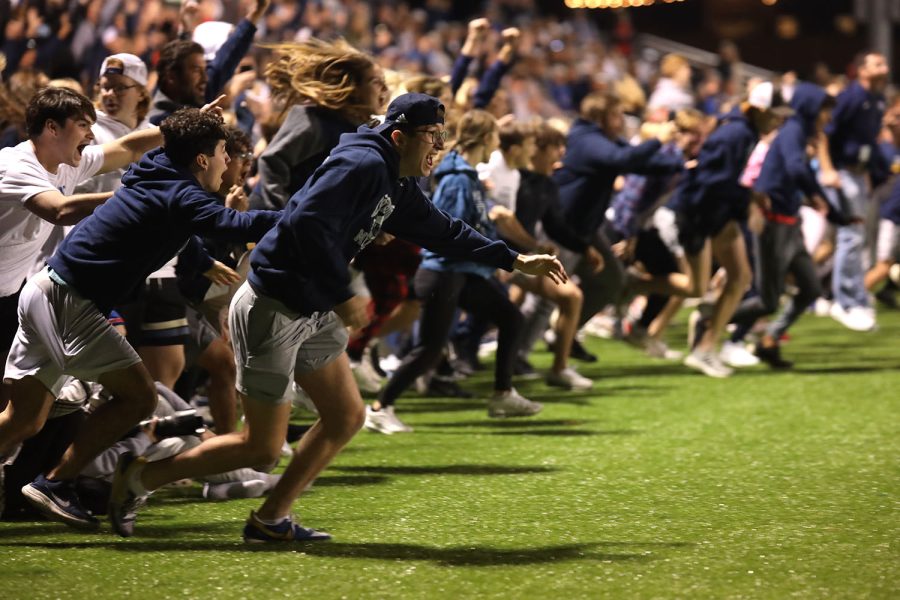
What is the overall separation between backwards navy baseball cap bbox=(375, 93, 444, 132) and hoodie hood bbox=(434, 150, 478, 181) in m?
2.73

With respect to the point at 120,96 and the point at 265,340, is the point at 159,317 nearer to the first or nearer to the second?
the point at 120,96

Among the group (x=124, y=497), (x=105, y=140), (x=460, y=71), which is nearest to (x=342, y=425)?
(x=124, y=497)

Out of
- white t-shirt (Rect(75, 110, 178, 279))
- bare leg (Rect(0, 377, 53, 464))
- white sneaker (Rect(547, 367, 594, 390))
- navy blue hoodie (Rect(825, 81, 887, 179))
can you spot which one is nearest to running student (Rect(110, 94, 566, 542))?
bare leg (Rect(0, 377, 53, 464))

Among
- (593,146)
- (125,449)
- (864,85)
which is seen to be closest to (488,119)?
(593,146)

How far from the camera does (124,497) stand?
5184 mm

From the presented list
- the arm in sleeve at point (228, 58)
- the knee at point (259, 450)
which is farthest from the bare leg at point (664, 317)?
the knee at point (259, 450)

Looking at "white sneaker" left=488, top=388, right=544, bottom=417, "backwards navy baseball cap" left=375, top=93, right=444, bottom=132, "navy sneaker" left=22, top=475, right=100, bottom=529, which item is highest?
"backwards navy baseball cap" left=375, top=93, right=444, bottom=132

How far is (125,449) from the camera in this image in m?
5.86

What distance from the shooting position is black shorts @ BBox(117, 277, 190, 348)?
6.22 meters

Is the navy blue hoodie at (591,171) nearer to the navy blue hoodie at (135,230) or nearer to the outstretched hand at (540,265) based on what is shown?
the outstretched hand at (540,265)

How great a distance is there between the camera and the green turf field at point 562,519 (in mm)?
4637

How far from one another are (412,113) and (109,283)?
1.25 m

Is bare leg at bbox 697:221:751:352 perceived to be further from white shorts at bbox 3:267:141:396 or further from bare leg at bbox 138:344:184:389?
white shorts at bbox 3:267:141:396

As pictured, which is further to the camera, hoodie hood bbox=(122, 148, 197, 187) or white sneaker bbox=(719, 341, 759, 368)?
white sneaker bbox=(719, 341, 759, 368)
